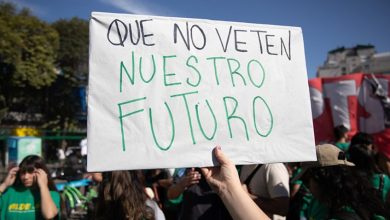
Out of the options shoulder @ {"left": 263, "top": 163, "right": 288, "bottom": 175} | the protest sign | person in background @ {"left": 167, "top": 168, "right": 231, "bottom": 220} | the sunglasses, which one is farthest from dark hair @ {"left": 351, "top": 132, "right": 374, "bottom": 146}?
the sunglasses

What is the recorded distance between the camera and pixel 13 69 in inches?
896

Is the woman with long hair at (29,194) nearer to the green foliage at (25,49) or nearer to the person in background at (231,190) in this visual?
the person in background at (231,190)

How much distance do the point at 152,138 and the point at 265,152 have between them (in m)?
0.55

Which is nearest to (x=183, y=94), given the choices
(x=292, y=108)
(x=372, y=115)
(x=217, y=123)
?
(x=217, y=123)

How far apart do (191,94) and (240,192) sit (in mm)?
494

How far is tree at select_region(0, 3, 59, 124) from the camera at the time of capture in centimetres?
2217

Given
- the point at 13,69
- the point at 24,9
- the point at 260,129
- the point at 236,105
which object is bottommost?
the point at 260,129

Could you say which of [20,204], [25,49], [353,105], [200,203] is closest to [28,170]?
[20,204]

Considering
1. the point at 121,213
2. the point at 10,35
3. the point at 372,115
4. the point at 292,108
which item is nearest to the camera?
the point at 292,108

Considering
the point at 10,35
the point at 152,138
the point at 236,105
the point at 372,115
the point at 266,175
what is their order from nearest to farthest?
the point at 152,138 < the point at 236,105 < the point at 266,175 < the point at 372,115 < the point at 10,35

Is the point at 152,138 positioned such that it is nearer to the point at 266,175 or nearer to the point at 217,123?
the point at 217,123

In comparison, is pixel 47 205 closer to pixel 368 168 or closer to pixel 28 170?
pixel 28 170

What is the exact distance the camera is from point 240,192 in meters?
1.48

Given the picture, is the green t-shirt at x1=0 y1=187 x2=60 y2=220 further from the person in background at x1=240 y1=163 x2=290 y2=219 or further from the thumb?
the thumb
